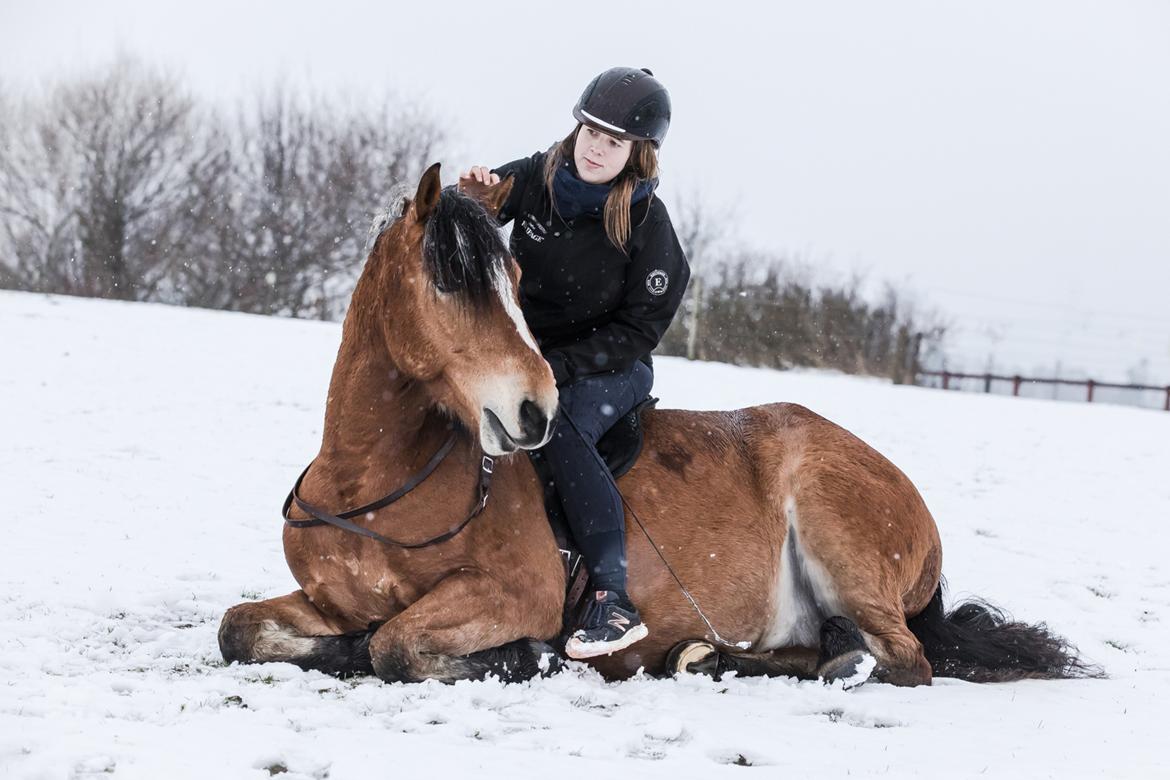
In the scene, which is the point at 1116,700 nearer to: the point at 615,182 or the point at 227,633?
the point at 615,182

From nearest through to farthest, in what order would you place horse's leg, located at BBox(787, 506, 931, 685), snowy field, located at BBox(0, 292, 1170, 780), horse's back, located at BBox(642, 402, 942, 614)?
snowy field, located at BBox(0, 292, 1170, 780)
horse's leg, located at BBox(787, 506, 931, 685)
horse's back, located at BBox(642, 402, 942, 614)

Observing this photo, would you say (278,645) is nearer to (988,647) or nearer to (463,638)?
(463,638)

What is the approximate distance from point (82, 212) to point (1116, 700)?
34.7 m

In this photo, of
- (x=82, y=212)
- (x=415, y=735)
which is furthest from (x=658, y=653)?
(x=82, y=212)

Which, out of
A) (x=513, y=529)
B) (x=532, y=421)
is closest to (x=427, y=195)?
(x=532, y=421)

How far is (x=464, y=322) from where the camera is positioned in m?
3.71

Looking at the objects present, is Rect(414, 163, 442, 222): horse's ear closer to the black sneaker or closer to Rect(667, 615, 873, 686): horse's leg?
the black sneaker

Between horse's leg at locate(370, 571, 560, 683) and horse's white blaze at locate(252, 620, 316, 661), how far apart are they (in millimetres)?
328

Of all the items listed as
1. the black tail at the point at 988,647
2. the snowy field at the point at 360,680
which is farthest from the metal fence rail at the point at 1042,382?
the black tail at the point at 988,647

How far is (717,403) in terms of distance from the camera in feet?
54.6

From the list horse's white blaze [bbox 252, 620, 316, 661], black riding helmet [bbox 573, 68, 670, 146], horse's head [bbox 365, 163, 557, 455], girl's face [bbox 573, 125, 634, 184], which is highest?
black riding helmet [bbox 573, 68, 670, 146]

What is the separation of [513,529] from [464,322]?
1.00 meters

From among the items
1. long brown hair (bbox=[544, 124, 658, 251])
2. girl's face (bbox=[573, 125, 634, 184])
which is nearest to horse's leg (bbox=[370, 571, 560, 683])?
long brown hair (bbox=[544, 124, 658, 251])

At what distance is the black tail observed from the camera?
4.95m
